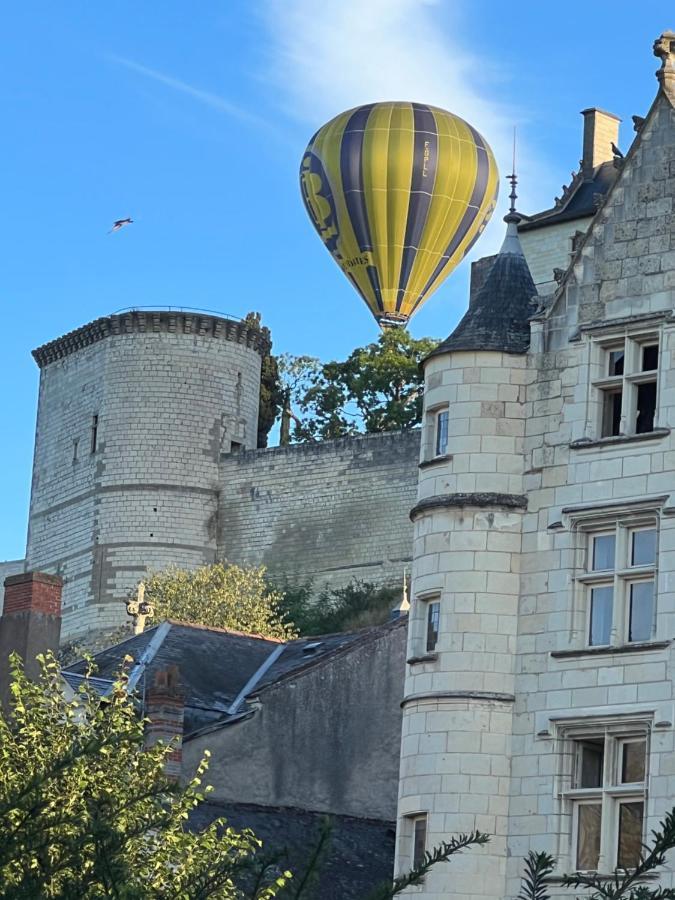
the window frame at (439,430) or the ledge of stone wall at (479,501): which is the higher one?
the window frame at (439,430)

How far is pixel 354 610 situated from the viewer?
61125mm

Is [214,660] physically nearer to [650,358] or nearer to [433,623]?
[433,623]

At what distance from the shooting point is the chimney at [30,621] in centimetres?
2816

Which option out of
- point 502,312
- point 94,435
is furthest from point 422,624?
point 94,435

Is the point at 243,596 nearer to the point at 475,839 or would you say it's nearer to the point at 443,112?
the point at 443,112

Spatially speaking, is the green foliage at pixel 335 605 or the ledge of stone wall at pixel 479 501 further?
the green foliage at pixel 335 605

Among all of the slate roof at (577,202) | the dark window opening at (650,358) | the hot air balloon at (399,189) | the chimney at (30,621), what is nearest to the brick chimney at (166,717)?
the chimney at (30,621)

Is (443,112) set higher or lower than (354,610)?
higher

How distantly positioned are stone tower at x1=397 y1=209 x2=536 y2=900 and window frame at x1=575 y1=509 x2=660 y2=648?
2.32 feet

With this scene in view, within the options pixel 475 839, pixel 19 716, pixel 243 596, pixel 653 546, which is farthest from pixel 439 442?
pixel 243 596

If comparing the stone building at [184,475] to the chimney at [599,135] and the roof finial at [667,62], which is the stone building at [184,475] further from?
the roof finial at [667,62]

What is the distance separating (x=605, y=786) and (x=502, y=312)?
490 centimetres

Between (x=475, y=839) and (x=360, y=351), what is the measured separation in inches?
2298

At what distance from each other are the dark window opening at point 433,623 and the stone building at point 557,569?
0.03m
